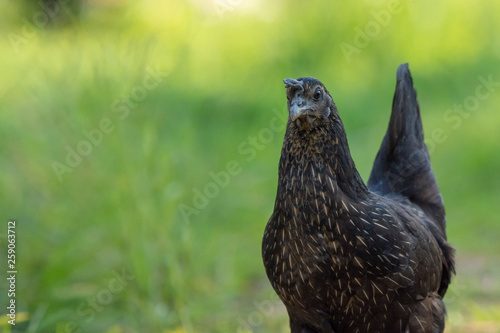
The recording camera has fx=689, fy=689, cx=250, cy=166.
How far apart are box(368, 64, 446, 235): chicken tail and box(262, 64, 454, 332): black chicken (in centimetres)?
79

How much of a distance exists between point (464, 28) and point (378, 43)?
1.22 metres

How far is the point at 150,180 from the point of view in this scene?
452 centimetres

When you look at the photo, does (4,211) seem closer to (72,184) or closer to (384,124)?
(72,184)

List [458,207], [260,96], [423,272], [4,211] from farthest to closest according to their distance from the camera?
[260,96]
[458,207]
[4,211]
[423,272]

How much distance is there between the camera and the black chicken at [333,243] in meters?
2.91

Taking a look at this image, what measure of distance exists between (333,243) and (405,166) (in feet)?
4.27

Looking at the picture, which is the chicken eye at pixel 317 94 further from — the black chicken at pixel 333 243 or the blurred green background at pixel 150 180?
the blurred green background at pixel 150 180

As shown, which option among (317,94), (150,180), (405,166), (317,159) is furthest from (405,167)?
(150,180)

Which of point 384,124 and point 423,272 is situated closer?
point 423,272

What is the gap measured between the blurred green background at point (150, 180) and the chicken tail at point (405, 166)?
3.21 ft

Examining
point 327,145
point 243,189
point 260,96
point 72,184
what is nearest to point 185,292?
point 72,184

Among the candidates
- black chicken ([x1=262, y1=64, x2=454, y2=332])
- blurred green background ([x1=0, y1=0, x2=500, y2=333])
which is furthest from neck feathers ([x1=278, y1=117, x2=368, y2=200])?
blurred green background ([x1=0, y1=0, x2=500, y2=333])

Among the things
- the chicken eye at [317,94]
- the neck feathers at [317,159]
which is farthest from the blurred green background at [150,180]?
the chicken eye at [317,94]

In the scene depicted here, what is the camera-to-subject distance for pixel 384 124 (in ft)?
25.0
